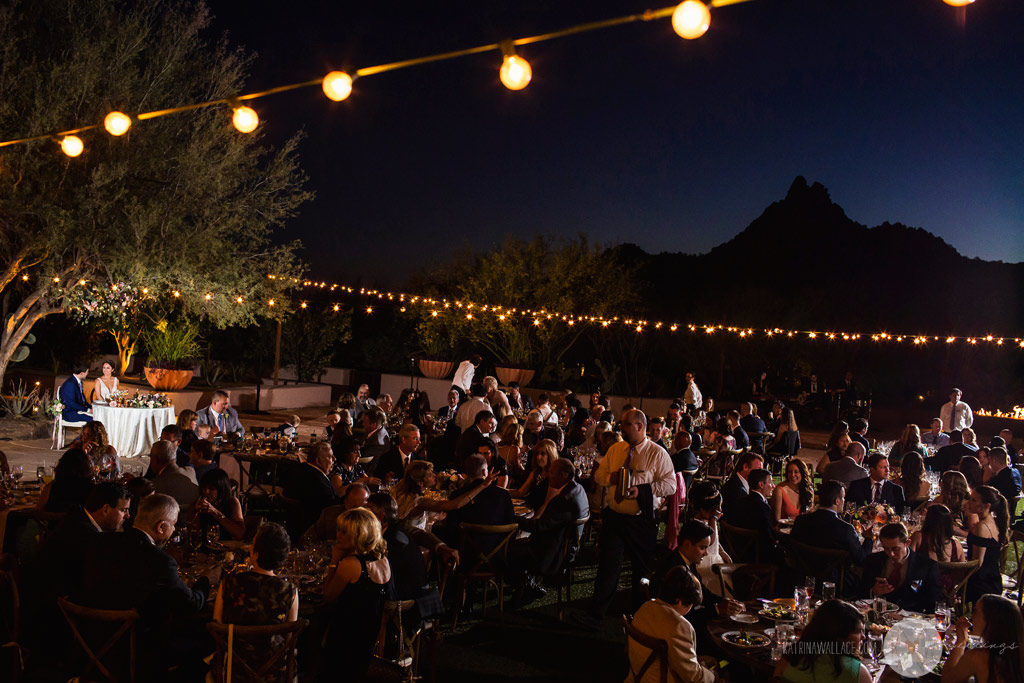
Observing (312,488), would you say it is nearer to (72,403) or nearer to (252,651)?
(252,651)

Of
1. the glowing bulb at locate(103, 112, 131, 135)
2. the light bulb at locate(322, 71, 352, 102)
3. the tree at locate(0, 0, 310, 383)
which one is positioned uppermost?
the tree at locate(0, 0, 310, 383)

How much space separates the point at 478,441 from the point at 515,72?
3.94 m

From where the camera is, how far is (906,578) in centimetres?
464

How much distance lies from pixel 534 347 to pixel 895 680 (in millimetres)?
19351

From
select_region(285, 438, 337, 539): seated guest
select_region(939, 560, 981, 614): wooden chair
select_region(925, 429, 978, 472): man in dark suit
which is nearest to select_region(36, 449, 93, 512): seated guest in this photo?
select_region(285, 438, 337, 539): seated guest

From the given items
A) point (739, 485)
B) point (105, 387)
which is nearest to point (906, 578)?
point (739, 485)

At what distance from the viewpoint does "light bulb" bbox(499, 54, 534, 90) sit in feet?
13.6

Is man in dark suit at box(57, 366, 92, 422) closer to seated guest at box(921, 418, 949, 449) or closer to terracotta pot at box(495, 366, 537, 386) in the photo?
seated guest at box(921, 418, 949, 449)

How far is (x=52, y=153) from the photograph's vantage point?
10.8m

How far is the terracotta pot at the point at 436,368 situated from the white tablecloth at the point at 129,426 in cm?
1053

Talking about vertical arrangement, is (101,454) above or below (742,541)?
above

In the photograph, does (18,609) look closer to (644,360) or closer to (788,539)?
(788,539)

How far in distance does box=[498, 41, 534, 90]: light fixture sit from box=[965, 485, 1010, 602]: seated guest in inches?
172

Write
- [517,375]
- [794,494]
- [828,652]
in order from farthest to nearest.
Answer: [517,375] → [794,494] → [828,652]
